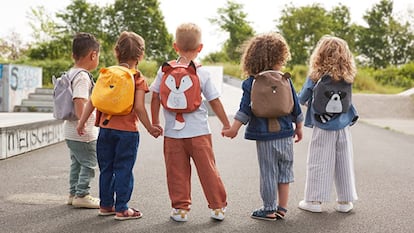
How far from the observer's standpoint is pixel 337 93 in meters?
4.84

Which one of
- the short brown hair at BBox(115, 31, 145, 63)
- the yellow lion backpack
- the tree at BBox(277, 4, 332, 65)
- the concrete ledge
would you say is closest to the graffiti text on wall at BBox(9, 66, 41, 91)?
the concrete ledge

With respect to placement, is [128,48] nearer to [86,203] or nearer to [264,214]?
[86,203]

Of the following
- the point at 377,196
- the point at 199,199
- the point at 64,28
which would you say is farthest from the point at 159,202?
the point at 64,28

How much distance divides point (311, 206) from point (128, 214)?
1.60 meters

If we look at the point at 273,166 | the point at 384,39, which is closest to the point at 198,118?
the point at 273,166

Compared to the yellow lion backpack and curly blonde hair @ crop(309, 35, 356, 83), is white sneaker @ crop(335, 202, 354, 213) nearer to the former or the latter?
curly blonde hair @ crop(309, 35, 356, 83)

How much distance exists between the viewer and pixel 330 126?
16.0 ft

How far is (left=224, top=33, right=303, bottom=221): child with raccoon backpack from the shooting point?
446cm

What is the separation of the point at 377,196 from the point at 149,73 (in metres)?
30.6

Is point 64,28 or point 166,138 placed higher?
point 64,28

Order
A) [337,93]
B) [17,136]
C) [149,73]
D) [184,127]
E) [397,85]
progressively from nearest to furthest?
[184,127]
[337,93]
[17,136]
[149,73]
[397,85]

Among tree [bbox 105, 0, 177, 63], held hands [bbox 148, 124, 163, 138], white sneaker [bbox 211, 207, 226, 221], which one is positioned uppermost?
tree [bbox 105, 0, 177, 63]

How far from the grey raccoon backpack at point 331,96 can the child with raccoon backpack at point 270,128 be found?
0.37 metres

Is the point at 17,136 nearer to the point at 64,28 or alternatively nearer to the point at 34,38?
the point at 64,28
